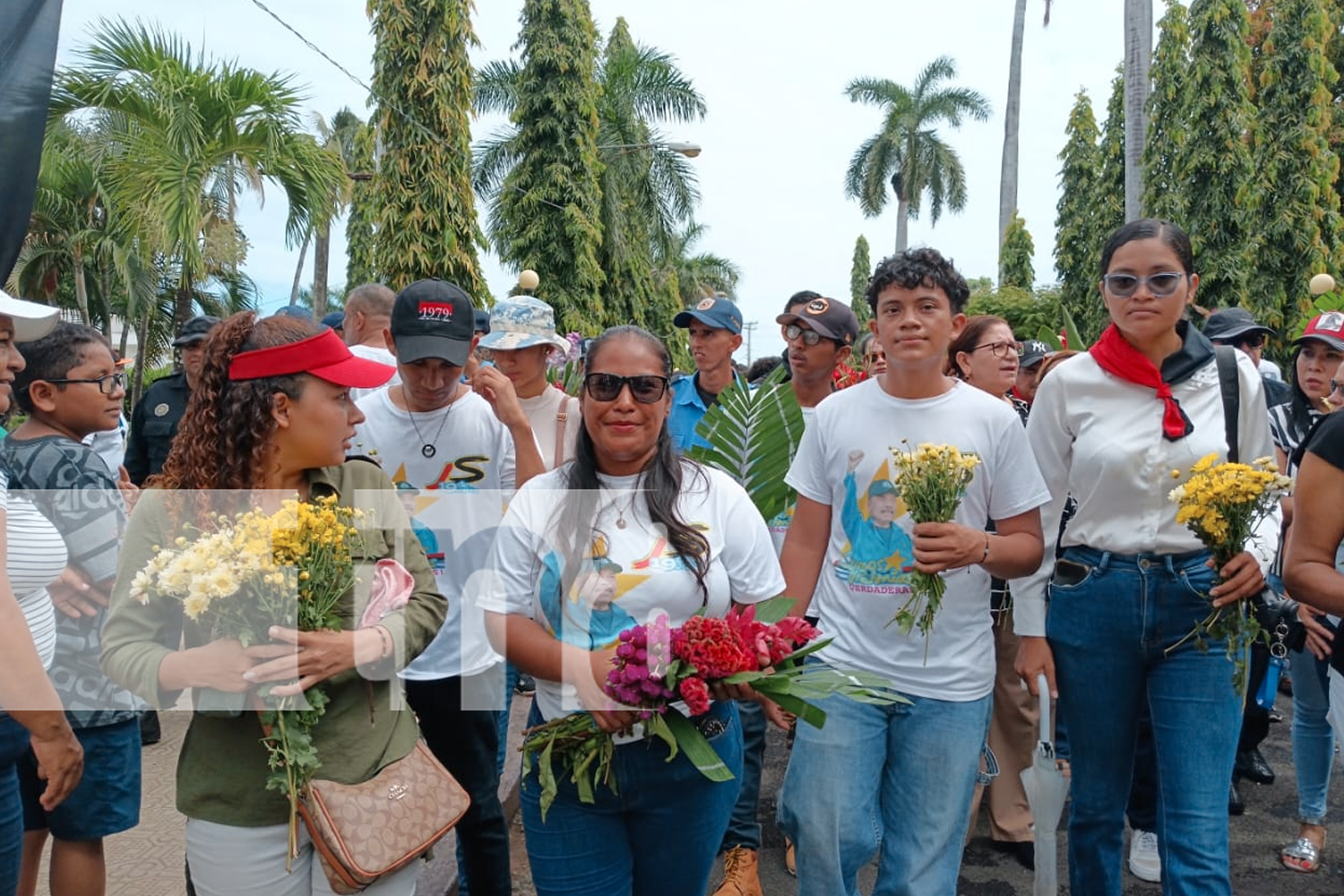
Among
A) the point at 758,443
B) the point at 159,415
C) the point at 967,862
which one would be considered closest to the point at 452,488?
the point at 758,443

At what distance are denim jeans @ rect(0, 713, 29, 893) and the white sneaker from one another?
4152 millimetres

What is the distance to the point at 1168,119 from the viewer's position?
19.2m

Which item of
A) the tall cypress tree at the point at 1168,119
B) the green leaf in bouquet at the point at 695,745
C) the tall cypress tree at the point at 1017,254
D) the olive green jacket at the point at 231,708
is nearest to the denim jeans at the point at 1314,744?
the green leaf in bouquet at the point at 695,745

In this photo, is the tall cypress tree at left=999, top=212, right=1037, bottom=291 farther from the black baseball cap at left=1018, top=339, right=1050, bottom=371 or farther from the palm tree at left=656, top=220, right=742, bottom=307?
the black baseball cap at left=1018, top=339, right=1050, bottom=371

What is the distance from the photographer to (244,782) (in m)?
2.23

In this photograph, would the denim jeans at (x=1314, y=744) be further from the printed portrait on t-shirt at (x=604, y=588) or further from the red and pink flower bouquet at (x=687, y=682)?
the printed portrait on t-shirt at (x=604, y=588)

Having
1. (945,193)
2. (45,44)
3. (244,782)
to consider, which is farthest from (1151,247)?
(945,193)

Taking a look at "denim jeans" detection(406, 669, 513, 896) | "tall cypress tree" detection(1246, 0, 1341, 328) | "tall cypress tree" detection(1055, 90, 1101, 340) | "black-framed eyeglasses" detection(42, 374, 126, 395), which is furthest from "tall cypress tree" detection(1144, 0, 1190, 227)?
"black-framed eyeglasses" detection(42, 374, 126, 395)

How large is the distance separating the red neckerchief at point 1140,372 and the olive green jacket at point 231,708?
2287 millimetres

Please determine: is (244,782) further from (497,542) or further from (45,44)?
(45,44)

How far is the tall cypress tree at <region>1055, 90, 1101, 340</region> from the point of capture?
28.1 metres

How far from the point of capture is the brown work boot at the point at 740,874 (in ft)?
13.0

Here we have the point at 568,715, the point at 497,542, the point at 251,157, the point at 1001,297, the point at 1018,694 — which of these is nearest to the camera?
the point at 568,715

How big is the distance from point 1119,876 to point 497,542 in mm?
2304
